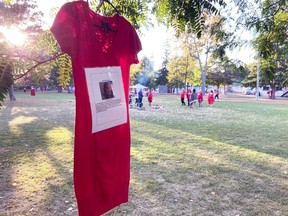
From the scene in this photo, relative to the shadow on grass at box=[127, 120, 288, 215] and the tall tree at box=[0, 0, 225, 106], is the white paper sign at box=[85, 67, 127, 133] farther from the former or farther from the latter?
the shadow on grass at box=[127, 120, 288, 215]

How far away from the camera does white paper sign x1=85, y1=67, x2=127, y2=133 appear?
4.48 ft

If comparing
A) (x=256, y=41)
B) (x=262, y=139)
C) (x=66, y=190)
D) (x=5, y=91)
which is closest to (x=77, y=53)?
(x=5, y=91)

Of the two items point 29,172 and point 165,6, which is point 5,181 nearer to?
point 29,172

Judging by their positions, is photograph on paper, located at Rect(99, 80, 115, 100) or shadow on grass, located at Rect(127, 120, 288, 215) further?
shadow on grass, located at Rect(127, 120, 288, 215)

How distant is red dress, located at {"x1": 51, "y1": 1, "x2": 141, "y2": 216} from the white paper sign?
33mm

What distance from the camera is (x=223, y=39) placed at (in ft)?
10.9

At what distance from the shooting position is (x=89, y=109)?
135 centimetres

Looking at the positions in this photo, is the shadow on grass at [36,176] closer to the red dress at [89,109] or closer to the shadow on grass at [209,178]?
the shadow on grass at [209,178]

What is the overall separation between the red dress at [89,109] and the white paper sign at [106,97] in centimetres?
3

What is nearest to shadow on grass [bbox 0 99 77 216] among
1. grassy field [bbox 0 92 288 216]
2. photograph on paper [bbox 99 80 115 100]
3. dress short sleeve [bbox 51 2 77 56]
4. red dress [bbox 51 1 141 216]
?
grassy field [bbox 0 92 288 216]

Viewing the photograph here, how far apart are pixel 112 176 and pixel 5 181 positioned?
150 inches

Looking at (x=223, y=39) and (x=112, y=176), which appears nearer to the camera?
(x=112, y=176)

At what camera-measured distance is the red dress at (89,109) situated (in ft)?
4.23

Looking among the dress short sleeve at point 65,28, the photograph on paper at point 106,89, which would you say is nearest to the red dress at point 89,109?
the dress short sleeve at point 65,28
